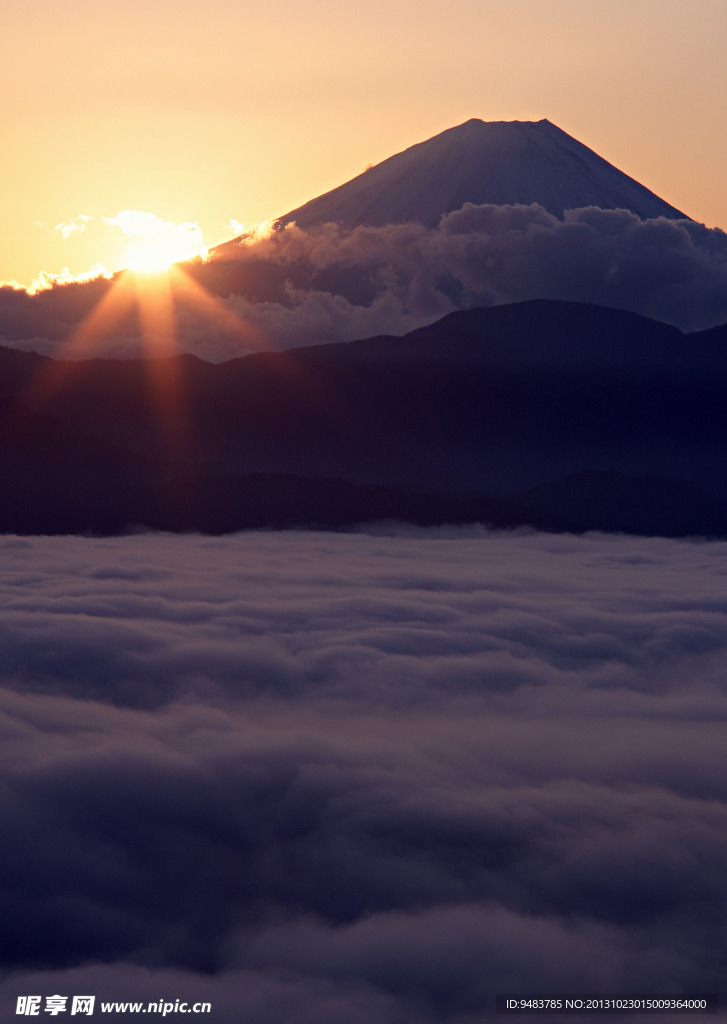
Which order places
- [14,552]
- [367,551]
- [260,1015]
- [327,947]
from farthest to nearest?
[367,551] → [14,552] → [327,947] → [260,1015]

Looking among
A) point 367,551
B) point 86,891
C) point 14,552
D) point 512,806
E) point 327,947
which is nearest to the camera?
point 327,947

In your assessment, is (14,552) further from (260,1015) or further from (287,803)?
(260,1015)

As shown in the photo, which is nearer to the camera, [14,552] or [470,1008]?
[470,1008]

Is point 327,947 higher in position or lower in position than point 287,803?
lower

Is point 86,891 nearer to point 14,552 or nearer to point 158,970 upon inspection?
point 158,970

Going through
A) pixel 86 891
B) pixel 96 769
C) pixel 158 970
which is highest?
pixel 96 769

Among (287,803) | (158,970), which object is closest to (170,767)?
(287,803)

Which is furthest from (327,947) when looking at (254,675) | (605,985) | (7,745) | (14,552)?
(14,552)

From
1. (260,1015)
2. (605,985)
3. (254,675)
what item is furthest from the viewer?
(254,675)

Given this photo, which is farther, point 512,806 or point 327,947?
point 512,806
